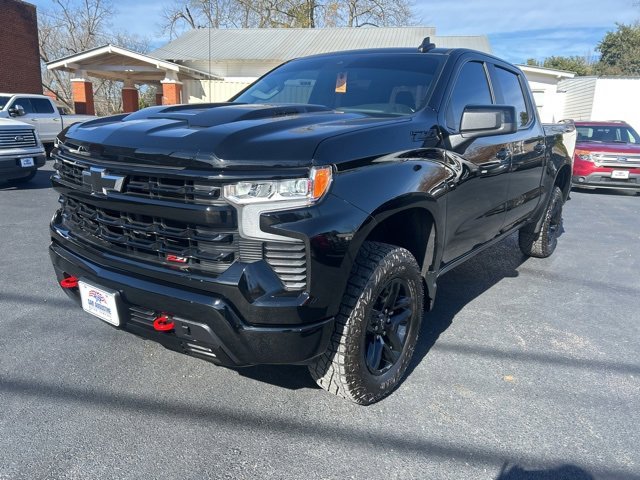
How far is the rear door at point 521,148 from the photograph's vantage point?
4.12m

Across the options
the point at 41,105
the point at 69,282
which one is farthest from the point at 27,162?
the point at 69,282

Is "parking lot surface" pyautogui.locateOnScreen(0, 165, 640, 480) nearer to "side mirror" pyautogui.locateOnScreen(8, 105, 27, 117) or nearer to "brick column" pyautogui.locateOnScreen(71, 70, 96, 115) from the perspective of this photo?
"side mirror" pyautogui.locateOnScreen(8, 105, 27, 117)

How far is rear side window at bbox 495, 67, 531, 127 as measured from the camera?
4.25m

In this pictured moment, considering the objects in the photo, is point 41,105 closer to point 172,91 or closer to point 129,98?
point 172,91

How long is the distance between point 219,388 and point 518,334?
2.22 meters

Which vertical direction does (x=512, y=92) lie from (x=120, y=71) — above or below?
below

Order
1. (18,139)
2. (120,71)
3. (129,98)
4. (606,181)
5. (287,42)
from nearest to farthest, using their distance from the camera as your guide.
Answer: (18,139), (606,181), (120,71), (129,98), (287,42)

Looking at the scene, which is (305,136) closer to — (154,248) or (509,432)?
(154,248)

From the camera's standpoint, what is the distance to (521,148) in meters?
4.22

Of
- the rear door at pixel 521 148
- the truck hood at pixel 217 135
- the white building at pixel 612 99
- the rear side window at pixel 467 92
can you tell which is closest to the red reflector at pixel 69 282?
the truck hood at pixel 217 135

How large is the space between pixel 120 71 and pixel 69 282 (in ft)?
66.5

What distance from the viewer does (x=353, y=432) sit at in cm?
255

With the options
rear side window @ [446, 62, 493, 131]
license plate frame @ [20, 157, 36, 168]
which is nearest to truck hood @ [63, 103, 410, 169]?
rear side window @ [446, 62, 493, 131]

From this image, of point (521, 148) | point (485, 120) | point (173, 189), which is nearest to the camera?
point (173, 189)
